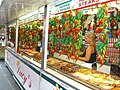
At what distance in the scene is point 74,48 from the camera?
4168 mm

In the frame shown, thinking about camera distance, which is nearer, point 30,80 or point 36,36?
point 30,80

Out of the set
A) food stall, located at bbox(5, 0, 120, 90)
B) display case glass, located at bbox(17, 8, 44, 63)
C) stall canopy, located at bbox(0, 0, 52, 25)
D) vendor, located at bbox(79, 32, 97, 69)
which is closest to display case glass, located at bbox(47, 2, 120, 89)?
food stall, located at bbox(5, 0, 120, 90)

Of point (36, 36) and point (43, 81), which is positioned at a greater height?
point (36, 36)

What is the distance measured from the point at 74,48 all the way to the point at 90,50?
440 millimetres

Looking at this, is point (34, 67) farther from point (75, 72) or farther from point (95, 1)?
point (95, 1)

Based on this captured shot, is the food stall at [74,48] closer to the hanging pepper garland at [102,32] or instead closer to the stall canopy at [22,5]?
the hanging pepper garland at [102,32]

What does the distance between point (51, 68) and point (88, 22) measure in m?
1.13

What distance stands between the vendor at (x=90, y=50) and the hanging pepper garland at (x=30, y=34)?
219 cm

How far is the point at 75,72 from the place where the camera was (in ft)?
11.8

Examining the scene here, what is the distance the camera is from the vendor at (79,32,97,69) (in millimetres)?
4355

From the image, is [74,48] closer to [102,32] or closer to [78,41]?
[78,41]

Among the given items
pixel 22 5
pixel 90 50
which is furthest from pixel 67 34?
pixel 22 5

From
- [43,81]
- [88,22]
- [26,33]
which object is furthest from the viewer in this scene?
[26,33]

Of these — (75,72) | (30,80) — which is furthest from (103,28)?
(30,80)
